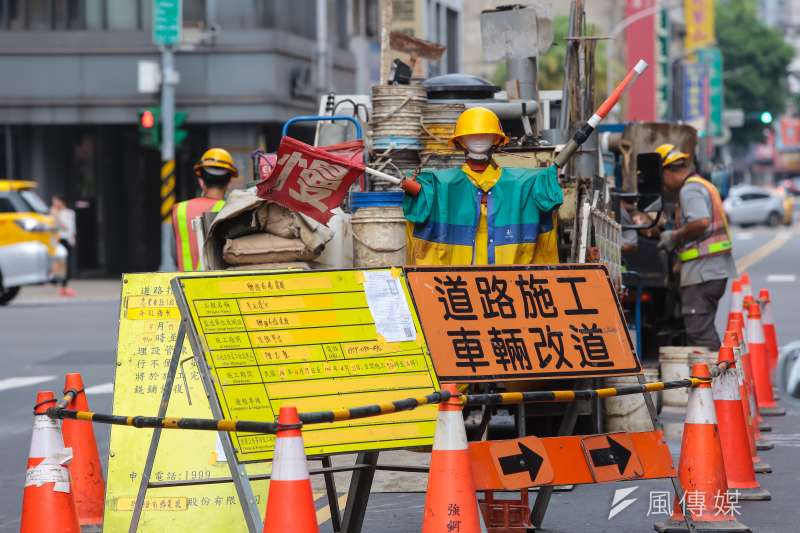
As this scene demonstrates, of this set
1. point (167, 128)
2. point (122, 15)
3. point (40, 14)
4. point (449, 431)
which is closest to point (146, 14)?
point (122, 15)

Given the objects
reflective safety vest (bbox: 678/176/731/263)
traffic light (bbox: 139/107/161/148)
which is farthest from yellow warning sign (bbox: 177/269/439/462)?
traffic light (bbox: 139/107/161/148)

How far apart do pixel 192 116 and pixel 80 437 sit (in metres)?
27.8

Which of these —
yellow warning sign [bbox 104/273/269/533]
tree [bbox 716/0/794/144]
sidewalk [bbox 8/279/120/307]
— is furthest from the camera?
tree [bbox 716/0/794/144]

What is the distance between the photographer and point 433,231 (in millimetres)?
9133

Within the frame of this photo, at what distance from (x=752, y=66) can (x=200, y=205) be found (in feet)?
322

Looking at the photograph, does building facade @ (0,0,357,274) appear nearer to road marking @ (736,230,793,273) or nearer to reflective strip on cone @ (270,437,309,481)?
road marking @ (736,230,793,273)

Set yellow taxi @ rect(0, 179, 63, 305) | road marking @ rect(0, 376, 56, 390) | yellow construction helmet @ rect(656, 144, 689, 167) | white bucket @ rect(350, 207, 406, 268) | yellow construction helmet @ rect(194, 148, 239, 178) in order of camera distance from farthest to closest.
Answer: yellow taxi @ rect(0, 179, 63, 305) → road marking @ rect(0, 376, 56, 390) → yellow construction helmet @ rect(656, 144, 689, 167) → yellow construction helmet @ rect(194, 148, 239, 178) → white bucket @ rect(350, 207, 406, 268)

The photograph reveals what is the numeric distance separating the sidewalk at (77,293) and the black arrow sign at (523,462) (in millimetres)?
22524

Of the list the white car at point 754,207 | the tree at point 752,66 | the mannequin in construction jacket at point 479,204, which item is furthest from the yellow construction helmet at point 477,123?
the tree at point 752,66

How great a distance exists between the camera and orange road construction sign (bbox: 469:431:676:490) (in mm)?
6996

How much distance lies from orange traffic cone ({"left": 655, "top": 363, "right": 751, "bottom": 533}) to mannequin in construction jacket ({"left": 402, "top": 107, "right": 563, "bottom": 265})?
5.28 feet

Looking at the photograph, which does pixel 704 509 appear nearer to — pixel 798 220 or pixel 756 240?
pixel 756 240

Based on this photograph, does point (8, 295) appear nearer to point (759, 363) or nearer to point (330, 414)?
point (759, 363)

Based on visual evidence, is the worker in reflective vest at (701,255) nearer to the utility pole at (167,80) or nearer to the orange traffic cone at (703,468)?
the orange traffic cone at (703,468)
